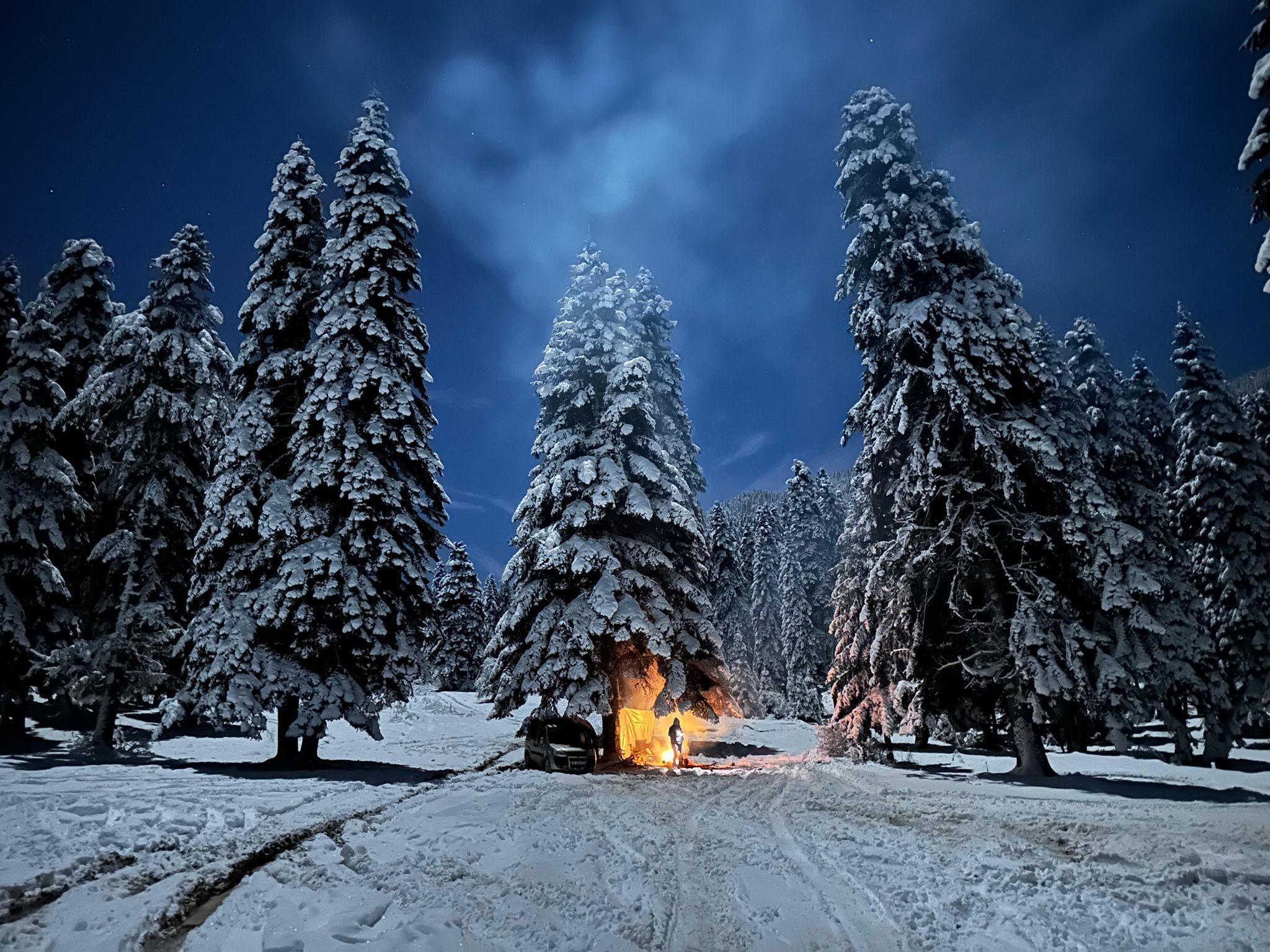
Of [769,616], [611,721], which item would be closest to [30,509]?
[611,721]

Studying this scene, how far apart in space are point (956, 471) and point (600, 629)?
10.7m

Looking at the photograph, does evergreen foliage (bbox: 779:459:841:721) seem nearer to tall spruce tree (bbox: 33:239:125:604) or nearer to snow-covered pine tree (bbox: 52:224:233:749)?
snow-covered pine tree (bbox: 52:224:233:749)

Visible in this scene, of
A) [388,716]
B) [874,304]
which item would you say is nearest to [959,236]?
[874,304]

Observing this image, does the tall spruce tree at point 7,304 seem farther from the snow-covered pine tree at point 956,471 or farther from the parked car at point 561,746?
the snow-covered pine tree at point 956,471

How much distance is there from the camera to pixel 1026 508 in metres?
16.4

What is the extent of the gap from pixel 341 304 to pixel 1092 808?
21087 mm

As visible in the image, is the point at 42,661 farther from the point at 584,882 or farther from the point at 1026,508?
the point at 1026,508

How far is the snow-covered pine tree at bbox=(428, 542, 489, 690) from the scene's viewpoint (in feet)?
202

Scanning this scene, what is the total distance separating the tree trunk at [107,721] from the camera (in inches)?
704

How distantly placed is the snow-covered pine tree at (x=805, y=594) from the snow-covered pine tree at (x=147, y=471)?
37.4 metres

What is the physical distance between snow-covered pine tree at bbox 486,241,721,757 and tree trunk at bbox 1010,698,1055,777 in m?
8.75

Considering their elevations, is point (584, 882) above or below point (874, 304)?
below

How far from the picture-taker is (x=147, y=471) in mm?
19922

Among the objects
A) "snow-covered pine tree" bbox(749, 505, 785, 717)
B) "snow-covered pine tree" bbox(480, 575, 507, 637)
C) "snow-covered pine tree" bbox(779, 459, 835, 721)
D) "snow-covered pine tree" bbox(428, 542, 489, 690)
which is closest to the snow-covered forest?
"snow-covered pine tree" bbox(779, 459, 835, 721)
